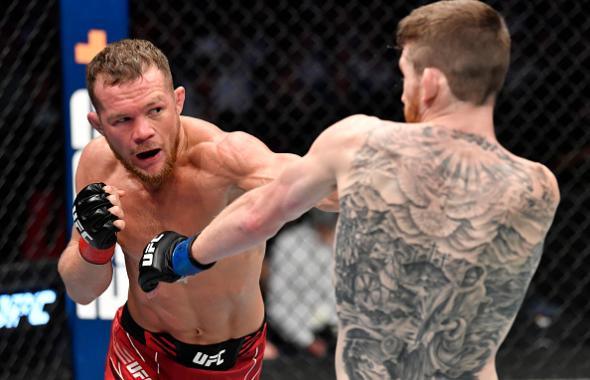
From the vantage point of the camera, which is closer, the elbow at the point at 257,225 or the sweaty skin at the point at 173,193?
the elbow at the point at 257,225

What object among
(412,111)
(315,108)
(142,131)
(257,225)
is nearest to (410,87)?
(412,111)

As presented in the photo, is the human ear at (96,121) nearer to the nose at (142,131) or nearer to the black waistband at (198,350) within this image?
the nose at (142,131)

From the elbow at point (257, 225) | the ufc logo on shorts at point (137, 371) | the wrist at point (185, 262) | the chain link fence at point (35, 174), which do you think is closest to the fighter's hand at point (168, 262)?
the wrist at point (185, 262)

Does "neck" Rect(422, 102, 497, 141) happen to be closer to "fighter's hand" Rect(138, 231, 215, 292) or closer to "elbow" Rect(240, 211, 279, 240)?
"elbow" Rect(240, 211, 279, 240)

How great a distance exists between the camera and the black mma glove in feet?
6.23

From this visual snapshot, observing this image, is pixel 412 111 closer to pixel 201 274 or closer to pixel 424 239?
pixel 424 239

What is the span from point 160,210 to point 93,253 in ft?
0.54

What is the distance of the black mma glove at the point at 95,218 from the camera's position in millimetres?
1900

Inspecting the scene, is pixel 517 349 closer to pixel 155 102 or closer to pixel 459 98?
pixel 155 102

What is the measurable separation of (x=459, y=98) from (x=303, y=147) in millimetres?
2000

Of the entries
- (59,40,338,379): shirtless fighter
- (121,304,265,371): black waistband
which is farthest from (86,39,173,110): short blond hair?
(121,304,265,371): black waistband

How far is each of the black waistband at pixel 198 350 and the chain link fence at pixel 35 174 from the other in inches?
39.7

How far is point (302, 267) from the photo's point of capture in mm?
3383

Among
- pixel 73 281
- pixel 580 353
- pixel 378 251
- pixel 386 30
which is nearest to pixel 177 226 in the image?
pixel 73 281
